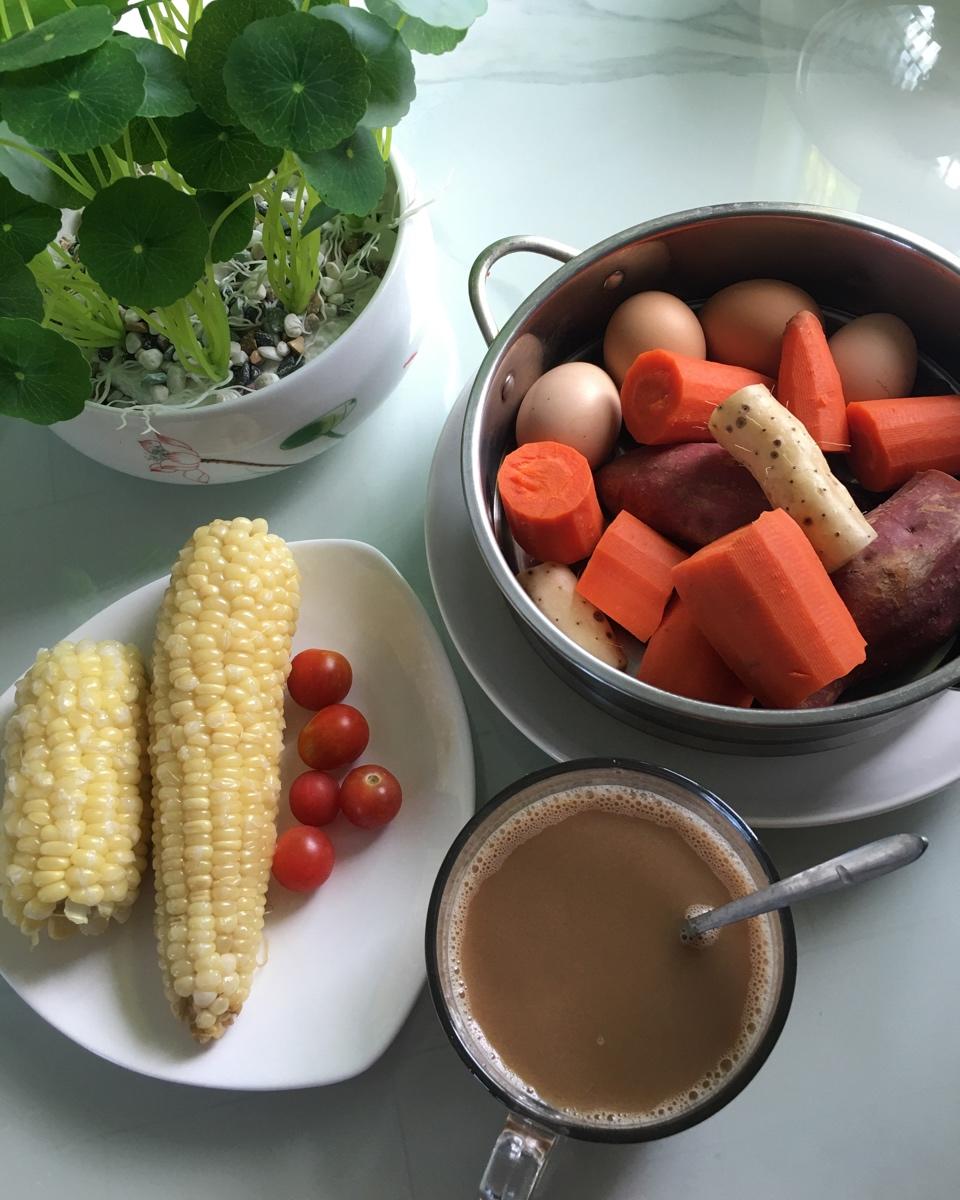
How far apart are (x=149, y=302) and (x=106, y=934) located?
49 cm

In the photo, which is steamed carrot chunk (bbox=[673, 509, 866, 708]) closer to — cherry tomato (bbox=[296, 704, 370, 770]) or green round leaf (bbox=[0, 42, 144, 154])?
cherry tomato (bbox=[296, 704, 370, 770])

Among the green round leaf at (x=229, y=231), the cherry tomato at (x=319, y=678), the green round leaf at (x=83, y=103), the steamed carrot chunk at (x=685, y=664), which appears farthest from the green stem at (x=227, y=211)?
the steamed carrot chunk at (x=685, y=664)

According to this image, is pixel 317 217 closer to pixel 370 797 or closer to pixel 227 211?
pixel 227 211

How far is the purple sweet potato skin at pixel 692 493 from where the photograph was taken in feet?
2.88

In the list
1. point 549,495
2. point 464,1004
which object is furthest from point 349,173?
point 464,1004

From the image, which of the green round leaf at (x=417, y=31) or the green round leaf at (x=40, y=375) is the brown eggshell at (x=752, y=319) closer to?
the green round leaf at (x=417, y=31)

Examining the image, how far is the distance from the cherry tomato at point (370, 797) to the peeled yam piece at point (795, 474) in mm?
381

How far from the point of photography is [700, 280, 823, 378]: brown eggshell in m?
0.93

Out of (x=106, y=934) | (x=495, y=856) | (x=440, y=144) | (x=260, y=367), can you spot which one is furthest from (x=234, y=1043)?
(x=440, y=144)

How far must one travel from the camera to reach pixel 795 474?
2.70 feet

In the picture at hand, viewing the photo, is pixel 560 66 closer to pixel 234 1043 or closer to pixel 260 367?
pixel 260 367

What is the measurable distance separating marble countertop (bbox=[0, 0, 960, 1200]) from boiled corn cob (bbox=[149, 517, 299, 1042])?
0.43 feet

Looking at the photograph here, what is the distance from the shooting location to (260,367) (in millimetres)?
925

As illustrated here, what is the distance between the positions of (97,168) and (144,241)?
0.06 metres
